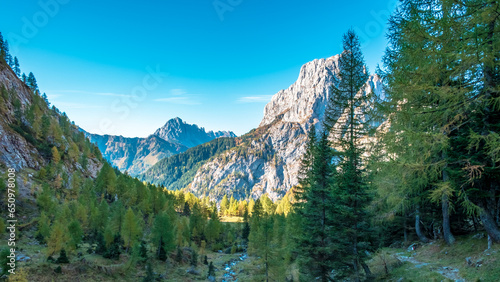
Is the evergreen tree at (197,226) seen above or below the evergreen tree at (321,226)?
below

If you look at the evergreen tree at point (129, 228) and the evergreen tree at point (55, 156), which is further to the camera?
the evergreen tree at point (55, 156)

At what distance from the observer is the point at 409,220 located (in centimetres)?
2406

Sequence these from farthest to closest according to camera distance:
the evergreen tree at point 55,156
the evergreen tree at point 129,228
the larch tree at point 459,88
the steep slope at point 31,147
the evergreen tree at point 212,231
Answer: the evergreen tree at point 55,156 < the evergreen tree at point 212,231 < the steep slope at point 31,147 < the evergreen tree at point 129,228 < the larch tree at point 459,88

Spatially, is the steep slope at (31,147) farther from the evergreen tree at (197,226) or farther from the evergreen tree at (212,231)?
the evergreen tree at (212,231)

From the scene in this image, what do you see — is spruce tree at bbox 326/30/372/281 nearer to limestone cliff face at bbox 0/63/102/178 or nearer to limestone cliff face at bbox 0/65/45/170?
limestone cliff face at bbox 0/63/102/178

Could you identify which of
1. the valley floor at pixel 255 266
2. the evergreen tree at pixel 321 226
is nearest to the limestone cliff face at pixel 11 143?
the valley floor at pixel 255 266

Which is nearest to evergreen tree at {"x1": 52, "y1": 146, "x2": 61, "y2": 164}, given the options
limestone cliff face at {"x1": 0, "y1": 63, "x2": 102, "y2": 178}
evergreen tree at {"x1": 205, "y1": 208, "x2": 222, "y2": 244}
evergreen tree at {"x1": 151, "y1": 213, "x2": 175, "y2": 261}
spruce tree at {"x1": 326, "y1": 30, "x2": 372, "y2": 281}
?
limestone cliff face at {"x1": 0, "y1": 63, "x2": 102, "y2": 178}

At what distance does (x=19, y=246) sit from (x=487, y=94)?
165 ft

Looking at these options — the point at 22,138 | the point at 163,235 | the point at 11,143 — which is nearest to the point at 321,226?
the point at 163,235

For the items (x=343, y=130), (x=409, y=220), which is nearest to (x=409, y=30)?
(x=343, y=130)

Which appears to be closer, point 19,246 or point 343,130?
point 343,130

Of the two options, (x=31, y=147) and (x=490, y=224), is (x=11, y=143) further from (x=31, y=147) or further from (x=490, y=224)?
(x=490, y=224)

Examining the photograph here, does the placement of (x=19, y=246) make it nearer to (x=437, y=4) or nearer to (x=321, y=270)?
(x=321, y=270)

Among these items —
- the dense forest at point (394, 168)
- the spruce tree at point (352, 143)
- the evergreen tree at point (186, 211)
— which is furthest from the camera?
the evergreen tree at point (186, 211)
